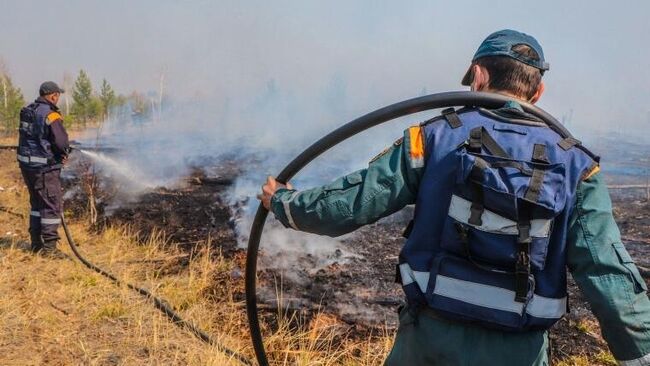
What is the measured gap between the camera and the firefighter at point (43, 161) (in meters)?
5.74

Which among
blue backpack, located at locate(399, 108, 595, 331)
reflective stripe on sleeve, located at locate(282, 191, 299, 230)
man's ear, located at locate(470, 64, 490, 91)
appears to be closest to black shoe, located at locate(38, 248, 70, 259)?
reflective stripe on sleeve, located at locate(282, 191, 299, 230)

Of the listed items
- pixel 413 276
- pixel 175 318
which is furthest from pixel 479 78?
pixel 175 318

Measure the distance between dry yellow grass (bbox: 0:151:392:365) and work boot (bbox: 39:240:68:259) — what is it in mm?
167

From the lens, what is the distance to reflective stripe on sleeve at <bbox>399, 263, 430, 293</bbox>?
5.36 ft

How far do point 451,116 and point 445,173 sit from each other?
213 millimetres

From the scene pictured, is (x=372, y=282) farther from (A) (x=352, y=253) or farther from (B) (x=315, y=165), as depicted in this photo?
(B) (x=315, y=165)

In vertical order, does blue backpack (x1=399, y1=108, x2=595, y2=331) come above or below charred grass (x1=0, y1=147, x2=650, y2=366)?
above

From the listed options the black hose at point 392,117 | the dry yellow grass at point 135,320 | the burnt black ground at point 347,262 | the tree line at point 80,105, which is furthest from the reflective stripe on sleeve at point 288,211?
the tree line at point 80,105

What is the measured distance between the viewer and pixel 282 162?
12.8 metres

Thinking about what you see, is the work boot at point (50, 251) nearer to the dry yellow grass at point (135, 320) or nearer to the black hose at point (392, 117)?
the dry yellow grass at point (135, 320)

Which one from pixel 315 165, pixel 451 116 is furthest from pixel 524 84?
pixel 315 165

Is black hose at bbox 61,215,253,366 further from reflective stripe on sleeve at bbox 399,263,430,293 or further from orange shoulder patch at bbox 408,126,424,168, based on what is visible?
orange shoulder patch at bbox 408,126,424,168

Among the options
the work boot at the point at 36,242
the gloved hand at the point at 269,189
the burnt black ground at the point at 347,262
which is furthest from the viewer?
the work boot at the point at 36,242

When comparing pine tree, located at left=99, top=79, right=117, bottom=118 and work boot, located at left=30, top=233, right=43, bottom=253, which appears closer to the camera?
work boot, located at left=30, top=233, right=43, bottom=253
